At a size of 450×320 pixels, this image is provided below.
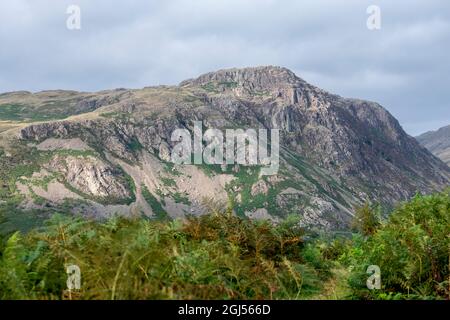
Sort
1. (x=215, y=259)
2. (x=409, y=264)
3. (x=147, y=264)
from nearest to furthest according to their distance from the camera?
(x=147, y=264)
(x=215, y=259)
(x=409, y=264)

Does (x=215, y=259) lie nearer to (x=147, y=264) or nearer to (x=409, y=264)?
(x=147, y=264)

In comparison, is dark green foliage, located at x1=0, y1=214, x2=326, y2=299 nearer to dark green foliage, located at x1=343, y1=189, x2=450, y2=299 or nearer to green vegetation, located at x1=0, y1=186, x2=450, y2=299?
green vegetation, located at x1=0, y1=186, x2=450, y2=299

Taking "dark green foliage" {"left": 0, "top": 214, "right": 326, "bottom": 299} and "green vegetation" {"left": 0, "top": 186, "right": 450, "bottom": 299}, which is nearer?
"dark green foliage" {"left": 0, "top": 214, "right": 326, "bottom": 299}

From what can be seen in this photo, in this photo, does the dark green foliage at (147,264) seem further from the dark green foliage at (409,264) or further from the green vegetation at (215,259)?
the dark green foliage at (409,264)

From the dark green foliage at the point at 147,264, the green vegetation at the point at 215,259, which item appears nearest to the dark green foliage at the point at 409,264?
the green vegetation at the point at 215,259

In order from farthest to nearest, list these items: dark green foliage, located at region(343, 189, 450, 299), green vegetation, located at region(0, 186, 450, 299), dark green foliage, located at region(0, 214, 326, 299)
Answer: dark green foliage, located at region(343, 189, 450, 299)
green vegetation, located at region(0, 186, 450, 299)
dark green foliage, located at region(0, 214, 326, 299)

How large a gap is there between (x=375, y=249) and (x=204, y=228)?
4.40 meters

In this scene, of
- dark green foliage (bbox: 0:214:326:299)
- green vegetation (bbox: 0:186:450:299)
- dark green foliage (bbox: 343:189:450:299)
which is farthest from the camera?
dark green foliage (bbox: 343:189:450:299)

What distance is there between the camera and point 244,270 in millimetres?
9320

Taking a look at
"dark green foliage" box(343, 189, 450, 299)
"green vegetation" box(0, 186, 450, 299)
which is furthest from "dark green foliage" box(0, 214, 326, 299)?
"dark green foliage" box(343, 189, 450, 299)

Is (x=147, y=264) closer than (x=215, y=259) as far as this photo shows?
Yes

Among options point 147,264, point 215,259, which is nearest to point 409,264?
point 215,259

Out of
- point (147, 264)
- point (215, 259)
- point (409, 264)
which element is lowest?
point (409, 264)
